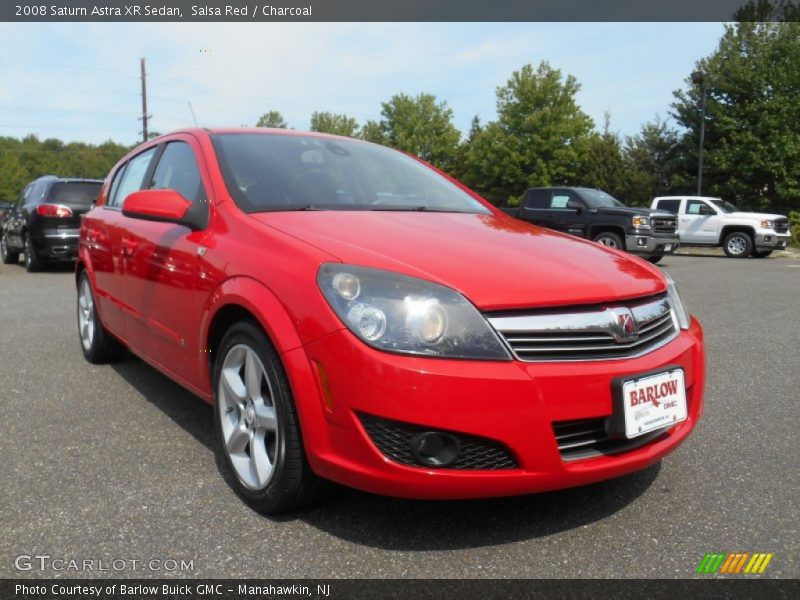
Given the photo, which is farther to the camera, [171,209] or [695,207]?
[695,207]

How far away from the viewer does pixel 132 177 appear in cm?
Result: 459

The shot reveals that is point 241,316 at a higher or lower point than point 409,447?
higher

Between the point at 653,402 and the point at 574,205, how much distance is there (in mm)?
13996

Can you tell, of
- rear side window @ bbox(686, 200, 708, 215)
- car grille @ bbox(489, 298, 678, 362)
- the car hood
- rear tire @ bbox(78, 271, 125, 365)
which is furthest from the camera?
rear side window @ bbox(686, 200, 708, 215)

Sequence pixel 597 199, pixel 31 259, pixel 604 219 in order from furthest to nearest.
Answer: pixel 597 199, pixel 604 219, pixel 31 259

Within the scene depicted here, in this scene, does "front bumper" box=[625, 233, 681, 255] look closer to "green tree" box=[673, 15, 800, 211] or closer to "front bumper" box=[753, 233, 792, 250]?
"front bumper" box=[753, 233, 792, 250]

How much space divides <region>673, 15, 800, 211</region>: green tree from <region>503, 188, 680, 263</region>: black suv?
66.2ft

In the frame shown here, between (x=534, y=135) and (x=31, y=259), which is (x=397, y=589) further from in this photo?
(x=534, y=135)

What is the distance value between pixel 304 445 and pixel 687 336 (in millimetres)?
1512

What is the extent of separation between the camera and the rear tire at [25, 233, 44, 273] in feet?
40.4

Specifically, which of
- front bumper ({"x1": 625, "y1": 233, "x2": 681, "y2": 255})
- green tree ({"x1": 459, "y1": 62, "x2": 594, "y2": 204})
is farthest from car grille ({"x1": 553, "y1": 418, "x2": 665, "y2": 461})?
green tree ({"x1": 459, "y1": 62, "x2": 594, "y2": 204})

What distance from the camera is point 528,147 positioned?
43.9 m

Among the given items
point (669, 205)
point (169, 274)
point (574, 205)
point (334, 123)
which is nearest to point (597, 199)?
point (574, 205)

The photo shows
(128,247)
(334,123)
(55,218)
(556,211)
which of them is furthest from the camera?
(334,123)
